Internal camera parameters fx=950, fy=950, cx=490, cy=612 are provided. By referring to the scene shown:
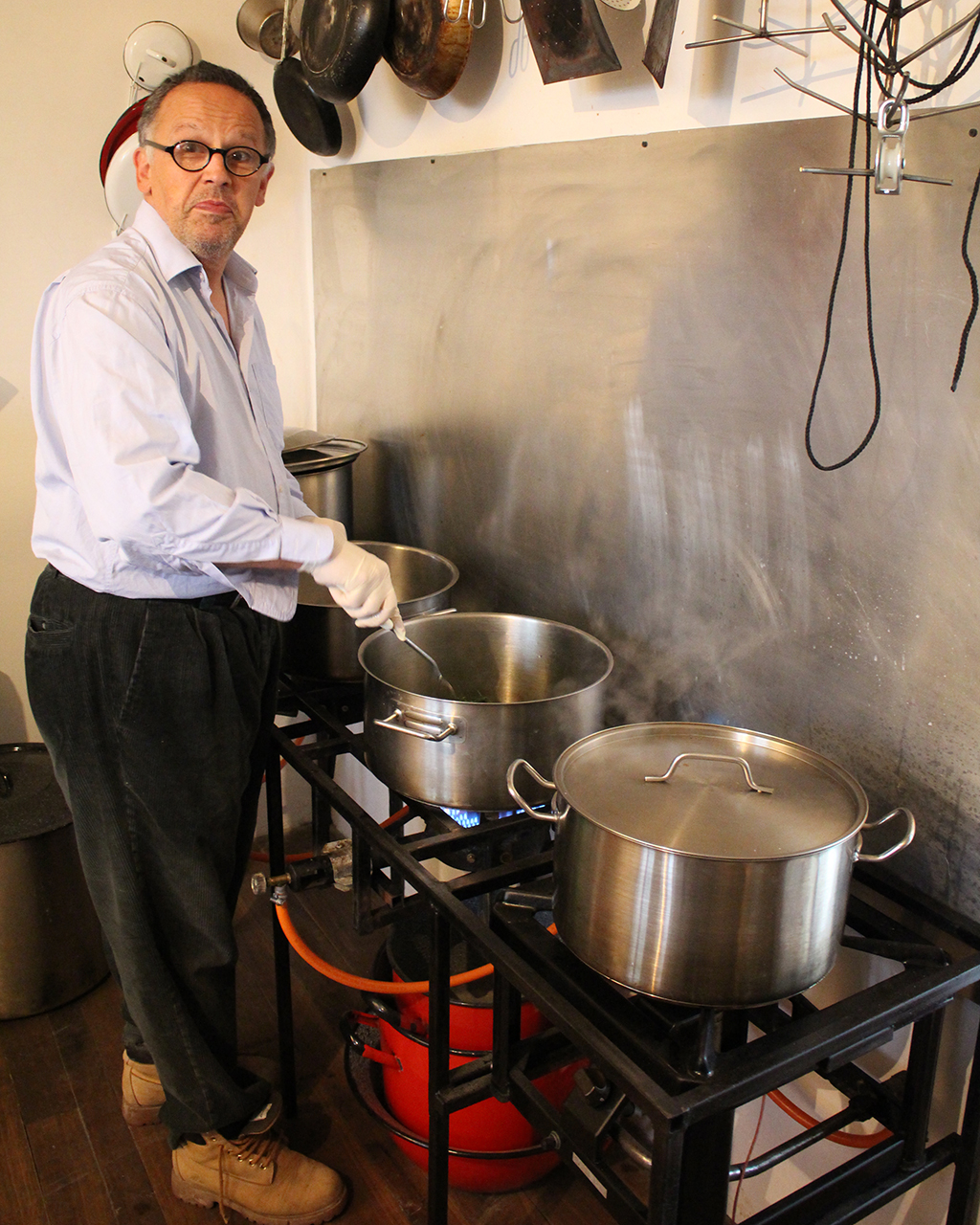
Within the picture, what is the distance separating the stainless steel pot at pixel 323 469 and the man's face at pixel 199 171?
51 cm

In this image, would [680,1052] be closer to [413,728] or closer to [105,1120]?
[413,728]

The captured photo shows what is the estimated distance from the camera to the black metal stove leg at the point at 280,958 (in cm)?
170

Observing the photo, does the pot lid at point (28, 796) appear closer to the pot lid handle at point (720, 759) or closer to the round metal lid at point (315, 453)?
the round metal lid at point (315, 453)

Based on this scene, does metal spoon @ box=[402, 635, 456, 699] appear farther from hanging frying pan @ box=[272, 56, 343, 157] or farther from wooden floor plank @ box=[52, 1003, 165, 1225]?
hanging frying pan @ box=[272, 56, 343, 157]

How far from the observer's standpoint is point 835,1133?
1158 mm

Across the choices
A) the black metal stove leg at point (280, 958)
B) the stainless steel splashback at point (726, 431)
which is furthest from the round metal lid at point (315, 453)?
the black metal stove leg at point (280, 958)

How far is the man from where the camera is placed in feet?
3.92

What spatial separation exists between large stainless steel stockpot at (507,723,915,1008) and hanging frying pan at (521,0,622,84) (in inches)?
38.7

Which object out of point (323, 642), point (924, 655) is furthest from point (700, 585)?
point (323, 642)

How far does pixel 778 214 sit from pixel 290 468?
976mm

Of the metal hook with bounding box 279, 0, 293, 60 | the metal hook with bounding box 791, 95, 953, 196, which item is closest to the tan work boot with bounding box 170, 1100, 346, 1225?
the metal hook with bounding box 791, 95, 953, 196

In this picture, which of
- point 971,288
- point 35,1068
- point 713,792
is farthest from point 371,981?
point 971,288

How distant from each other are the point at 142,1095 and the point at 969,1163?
4.59 ft

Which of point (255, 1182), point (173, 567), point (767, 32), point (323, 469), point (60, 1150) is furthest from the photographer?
point (323, 469)
